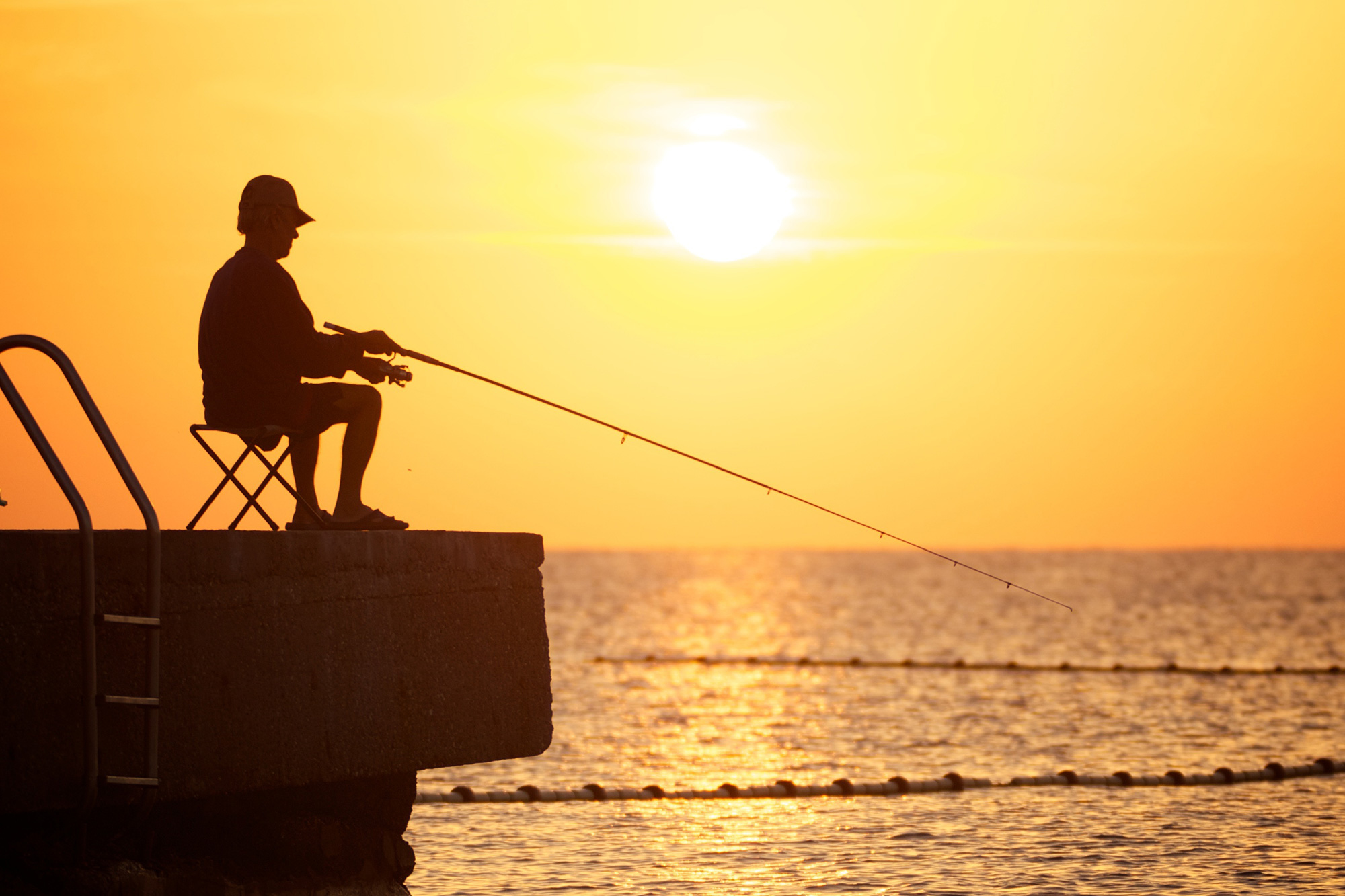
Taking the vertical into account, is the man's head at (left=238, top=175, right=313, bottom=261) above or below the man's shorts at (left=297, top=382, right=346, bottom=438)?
above

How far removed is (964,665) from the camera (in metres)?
38.8

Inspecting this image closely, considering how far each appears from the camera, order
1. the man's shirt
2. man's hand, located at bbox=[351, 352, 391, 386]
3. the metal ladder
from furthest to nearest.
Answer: man's hand, located at bbox=[351, 352, 391, 386]
the man's shirt
the metal ladder

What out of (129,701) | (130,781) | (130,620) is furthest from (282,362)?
(130,781)

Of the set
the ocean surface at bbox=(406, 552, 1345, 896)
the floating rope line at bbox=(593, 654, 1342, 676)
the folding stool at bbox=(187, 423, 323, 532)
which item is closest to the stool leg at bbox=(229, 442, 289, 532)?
the folding stool at bbox=(187, 423, 323, 532)

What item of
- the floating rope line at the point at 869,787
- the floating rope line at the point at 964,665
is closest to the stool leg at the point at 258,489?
the floating rope line at the point at 869,787

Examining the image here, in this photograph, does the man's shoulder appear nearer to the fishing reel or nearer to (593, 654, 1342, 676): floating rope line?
the fishing reel

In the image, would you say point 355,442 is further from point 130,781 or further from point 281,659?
A: point 130,781

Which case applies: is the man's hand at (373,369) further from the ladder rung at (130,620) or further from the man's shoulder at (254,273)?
the ladder rung at (130,620)

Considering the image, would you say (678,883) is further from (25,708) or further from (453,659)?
(25,708)

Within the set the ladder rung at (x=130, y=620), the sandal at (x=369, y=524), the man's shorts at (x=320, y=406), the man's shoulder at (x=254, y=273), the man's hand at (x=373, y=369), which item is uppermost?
the man's shoulder at (x=254, y=273)

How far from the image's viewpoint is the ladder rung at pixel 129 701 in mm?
6570

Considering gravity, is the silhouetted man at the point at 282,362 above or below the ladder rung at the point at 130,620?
above

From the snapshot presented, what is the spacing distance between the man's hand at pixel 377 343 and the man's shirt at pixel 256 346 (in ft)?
0.94

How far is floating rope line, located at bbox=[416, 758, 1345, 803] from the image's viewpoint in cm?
1634
